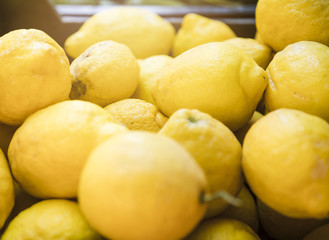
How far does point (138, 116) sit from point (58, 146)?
31 centimetres

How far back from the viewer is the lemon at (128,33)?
4.59ft

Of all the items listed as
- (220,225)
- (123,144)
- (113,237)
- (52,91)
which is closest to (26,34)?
(52,91)

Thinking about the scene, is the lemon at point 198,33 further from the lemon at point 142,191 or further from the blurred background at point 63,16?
the lemon at point 142,191

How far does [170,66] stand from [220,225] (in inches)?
19.1

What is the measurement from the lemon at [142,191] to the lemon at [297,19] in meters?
0.73

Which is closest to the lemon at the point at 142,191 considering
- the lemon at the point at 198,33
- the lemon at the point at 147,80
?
the lemon at the point at 147,80

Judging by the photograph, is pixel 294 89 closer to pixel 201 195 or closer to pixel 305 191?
pixel 305 191

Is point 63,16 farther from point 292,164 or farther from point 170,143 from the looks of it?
point 292,164

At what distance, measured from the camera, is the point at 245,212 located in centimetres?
88

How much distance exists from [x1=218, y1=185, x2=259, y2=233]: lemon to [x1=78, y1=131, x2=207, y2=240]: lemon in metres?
0.33

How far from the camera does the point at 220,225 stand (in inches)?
29.3

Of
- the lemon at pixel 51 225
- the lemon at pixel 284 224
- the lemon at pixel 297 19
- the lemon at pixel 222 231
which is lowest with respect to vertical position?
the lemon at pixel 284 224

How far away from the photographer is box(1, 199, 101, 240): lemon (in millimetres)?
652

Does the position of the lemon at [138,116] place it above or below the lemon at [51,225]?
above
